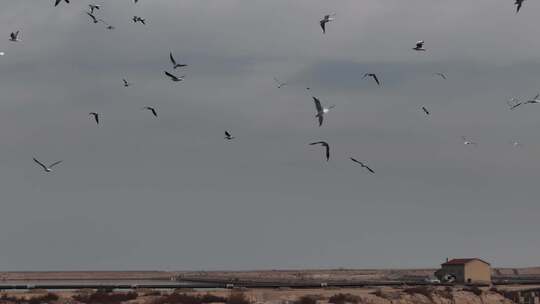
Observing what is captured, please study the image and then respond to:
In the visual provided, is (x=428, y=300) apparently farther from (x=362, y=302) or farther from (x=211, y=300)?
(x=211, y=300)

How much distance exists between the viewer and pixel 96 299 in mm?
73125

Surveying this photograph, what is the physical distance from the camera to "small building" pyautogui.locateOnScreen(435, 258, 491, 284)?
121438mm

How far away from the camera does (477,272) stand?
12262 centimetres

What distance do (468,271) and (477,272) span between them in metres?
1.53

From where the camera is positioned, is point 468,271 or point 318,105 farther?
point 468,271

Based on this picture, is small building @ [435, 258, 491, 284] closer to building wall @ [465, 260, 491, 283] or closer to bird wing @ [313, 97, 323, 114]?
building wall @ [465, 260, 491, 283]

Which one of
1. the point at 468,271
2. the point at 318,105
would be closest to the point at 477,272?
the point at 468,271

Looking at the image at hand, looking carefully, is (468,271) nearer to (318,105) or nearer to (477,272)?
(477,272)

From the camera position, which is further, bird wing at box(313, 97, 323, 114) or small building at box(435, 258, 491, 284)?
small building at box(435, 258, 491, 284)

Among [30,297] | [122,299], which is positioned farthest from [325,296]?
[30,297]

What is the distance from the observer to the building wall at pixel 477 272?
121625 millimetres

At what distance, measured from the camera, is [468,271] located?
12194 cm

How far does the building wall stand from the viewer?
12162cm

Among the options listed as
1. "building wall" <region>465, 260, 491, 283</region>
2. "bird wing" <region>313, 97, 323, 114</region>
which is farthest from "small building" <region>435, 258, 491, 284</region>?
"bird wing" <region>313, 97, 323, 114</region>
